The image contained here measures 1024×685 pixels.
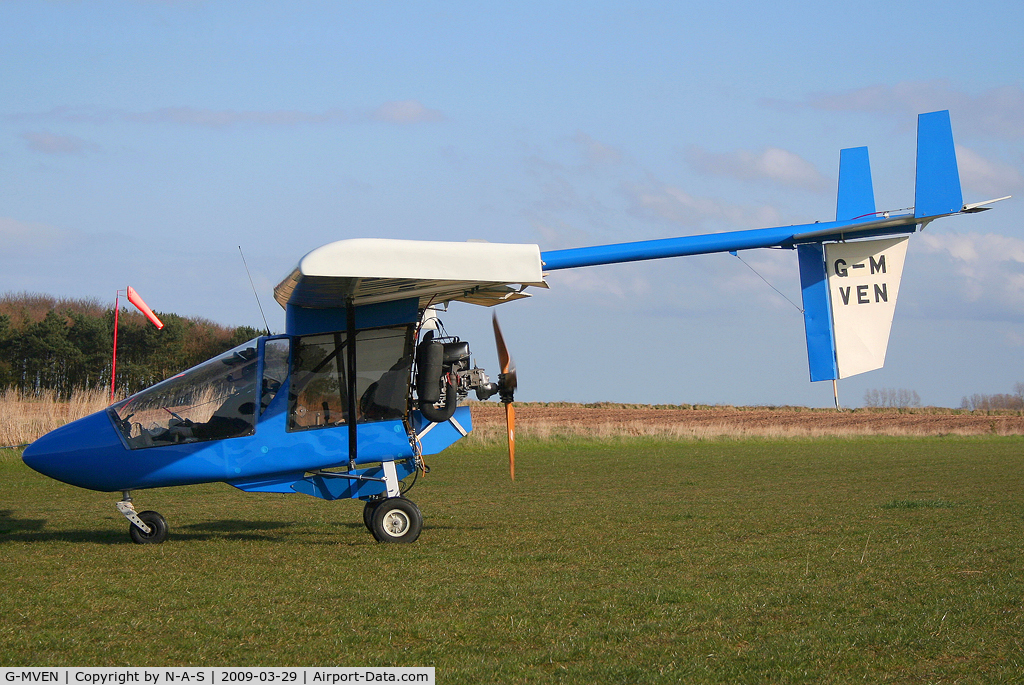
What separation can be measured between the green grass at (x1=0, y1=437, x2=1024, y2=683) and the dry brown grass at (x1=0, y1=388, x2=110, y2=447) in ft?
31.3

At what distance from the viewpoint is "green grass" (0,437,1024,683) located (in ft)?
14.5

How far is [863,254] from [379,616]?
6400mm

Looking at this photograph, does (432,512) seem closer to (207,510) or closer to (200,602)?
(207,510)

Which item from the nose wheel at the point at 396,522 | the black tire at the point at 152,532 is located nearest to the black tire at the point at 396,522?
the nose wheel at the point at 396,522

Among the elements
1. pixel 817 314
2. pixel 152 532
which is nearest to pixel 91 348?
pixel 152 532

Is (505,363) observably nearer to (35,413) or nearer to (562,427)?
(35,413)

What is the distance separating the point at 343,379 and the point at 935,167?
6.32 metres

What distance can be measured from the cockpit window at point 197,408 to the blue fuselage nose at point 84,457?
178 mm

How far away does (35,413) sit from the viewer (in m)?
22.2

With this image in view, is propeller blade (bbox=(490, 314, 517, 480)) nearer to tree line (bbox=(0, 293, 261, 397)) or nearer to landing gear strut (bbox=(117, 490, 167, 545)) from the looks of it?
landing gear strut (bbox=(117, 490, 167, 545))

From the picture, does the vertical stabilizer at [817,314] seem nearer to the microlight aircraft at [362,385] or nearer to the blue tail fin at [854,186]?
the microlight aircraft at [362,385]

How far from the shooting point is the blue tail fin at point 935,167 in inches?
345

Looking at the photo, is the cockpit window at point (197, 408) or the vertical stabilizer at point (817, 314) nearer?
the cockpit window at point (197, 408)

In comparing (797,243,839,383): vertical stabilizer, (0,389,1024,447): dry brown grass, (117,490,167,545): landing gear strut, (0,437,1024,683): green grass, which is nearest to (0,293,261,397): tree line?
(0,389,1024,447): dry brown grass
